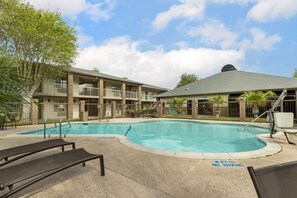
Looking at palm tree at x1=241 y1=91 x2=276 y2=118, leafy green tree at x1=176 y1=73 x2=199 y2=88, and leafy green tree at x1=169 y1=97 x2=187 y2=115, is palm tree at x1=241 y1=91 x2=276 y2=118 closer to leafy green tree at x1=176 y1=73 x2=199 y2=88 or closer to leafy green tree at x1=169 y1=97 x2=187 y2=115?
leafy green tree at x1=169 y1=97 x2=187 y2=115

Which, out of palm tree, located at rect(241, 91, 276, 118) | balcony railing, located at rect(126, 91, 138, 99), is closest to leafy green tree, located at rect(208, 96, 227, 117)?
palm tree, located at rect(241, 91, 276, 118)

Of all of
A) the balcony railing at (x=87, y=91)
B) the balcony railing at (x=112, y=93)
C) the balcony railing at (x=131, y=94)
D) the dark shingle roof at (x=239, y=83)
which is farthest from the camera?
the balcony railing at (x=131, y=94)

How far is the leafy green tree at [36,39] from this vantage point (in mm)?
14113

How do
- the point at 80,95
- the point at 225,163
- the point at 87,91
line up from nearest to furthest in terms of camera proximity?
1. the point at 225,163
2. the point at 80,95
3. the point at 87,91

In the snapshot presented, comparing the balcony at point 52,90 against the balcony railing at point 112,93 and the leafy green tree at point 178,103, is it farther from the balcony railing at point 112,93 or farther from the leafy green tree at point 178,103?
the leafy green tree at point 178,103

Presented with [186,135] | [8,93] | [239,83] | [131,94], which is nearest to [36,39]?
[186,135]

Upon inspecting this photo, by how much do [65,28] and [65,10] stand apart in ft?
5.76

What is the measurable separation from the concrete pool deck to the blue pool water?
3341 millimetres

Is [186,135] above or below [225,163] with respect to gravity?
below

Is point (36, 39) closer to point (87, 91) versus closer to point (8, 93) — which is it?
point (87, 91)

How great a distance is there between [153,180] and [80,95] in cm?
2031

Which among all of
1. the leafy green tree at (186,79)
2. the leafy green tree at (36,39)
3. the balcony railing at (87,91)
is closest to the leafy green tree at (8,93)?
the leafy green tree at (36,39)

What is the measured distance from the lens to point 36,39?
14891 mm

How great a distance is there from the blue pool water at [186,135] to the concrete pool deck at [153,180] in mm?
3341
